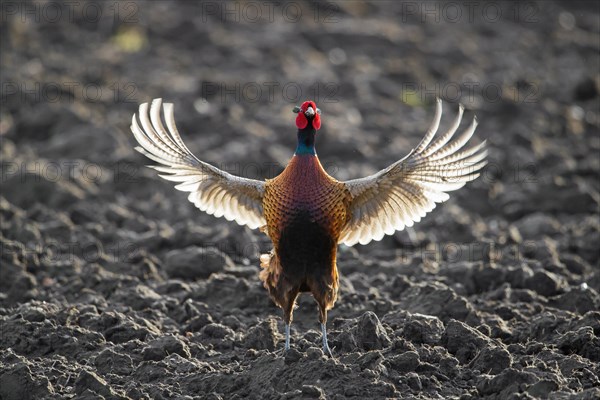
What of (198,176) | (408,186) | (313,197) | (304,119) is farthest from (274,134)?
(313,197)

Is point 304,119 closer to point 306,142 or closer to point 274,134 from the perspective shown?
point 306,142

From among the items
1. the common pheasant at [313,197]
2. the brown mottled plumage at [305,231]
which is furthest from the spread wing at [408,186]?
the brown mottled plumage at [305,231]

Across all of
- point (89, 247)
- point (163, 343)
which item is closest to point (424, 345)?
point (163, 343)

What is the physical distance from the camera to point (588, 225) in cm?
1137

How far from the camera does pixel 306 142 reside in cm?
767

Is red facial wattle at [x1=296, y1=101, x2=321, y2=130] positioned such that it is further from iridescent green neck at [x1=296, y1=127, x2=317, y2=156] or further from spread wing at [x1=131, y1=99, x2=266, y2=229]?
spread wing at [x1=131, y1=99, x2=266, y2=229]

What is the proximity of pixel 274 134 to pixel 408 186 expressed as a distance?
21.1 ft

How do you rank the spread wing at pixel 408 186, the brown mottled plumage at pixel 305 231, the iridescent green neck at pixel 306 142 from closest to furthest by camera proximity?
1. the brown mottled plumage at pixel 305 231
2. the iridescent green neck at pixel 306 142
3. the spread wing at pixel 408 186

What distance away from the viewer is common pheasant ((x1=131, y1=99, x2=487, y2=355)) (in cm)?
752

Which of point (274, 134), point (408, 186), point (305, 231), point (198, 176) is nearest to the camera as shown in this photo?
point (305, 231)

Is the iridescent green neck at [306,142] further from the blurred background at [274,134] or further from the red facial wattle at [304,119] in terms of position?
the blurred background at [274,134]

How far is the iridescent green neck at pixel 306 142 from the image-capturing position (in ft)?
25.0

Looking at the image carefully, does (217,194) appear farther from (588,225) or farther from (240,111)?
(240,111)

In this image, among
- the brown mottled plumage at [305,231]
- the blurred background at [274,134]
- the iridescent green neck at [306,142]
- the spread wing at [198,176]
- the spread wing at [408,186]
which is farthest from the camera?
the blurred background at [274,134]
